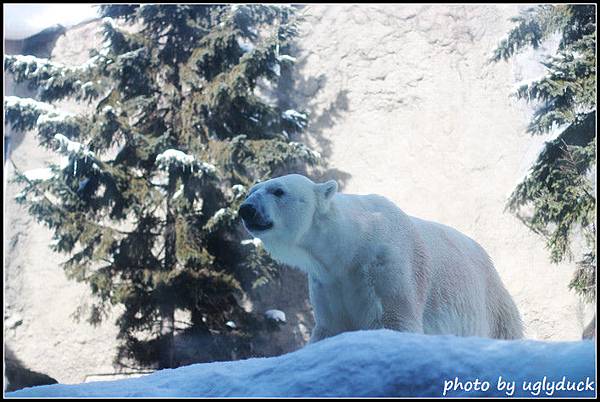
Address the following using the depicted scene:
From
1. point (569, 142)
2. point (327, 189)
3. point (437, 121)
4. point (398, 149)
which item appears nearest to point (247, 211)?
point (327, 189)

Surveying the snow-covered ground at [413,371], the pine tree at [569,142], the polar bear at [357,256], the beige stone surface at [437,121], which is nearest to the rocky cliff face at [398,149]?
the beige stone surface at [437,121]

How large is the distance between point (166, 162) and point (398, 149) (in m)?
1.93

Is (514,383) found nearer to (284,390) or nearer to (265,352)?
(284,390)

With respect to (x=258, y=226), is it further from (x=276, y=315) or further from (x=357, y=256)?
(x=276, y=315)

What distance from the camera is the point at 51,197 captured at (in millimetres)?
6121

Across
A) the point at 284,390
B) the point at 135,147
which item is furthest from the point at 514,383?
the point at 135,147

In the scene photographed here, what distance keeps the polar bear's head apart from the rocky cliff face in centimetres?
357

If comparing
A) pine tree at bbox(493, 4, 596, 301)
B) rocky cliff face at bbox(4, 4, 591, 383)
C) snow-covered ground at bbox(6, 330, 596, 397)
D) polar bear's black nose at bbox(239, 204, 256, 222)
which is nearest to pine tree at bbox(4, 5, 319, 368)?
rocky cliff face at bbox(4, 4, 591, 383)

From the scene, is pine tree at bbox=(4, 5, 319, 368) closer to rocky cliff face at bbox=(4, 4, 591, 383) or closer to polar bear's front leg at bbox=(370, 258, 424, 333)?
rocky cliff face at bbox=(4, 4, 591, 383)

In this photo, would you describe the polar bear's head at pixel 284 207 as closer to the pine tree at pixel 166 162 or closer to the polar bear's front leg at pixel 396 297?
the polar bear's front leg at pixel 396 297

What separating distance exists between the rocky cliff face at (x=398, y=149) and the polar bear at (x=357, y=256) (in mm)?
3330

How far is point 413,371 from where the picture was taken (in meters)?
1.06

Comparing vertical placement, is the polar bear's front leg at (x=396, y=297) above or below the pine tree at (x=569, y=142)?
below

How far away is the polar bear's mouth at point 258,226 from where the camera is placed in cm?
200
